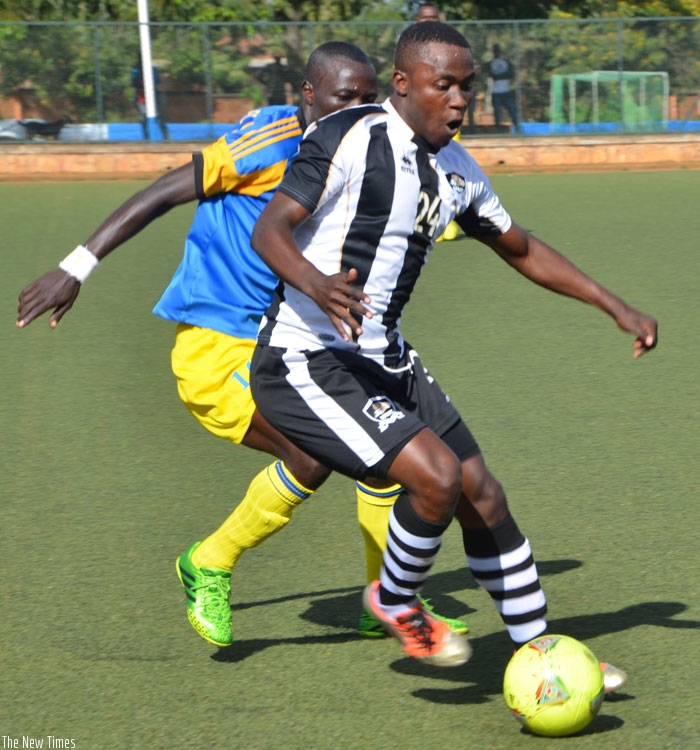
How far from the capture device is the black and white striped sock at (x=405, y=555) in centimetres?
349

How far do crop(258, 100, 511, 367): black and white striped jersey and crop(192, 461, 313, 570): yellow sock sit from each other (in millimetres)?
478

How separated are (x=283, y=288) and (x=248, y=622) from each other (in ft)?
3.89

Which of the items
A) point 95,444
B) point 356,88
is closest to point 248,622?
point 356,88

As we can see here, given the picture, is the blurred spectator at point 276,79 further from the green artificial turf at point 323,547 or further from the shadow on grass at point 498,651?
the shadow on grass at point 498,651

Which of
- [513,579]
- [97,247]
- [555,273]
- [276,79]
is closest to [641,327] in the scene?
[555,273]

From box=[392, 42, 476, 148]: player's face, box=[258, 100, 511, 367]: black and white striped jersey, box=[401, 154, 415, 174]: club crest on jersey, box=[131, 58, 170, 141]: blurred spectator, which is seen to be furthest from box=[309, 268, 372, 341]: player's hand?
box=[131, 58, 170, 141]: blurred spectator

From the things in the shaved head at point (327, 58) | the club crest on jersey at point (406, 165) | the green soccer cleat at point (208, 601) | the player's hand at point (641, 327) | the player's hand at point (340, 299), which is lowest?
the green soccer cleat at point (208, 601)

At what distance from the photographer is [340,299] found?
3.17m

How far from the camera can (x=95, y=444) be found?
632 centimetres

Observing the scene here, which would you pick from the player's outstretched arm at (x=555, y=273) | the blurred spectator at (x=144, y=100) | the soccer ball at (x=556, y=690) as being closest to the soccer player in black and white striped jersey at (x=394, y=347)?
the soccer ball at (x=556, y=690)

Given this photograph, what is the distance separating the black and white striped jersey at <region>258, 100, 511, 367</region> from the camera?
341 cm

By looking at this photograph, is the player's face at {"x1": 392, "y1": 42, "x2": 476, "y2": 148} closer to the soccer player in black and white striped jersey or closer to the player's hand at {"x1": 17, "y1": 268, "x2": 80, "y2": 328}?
the soccer player in black and white striped jersey

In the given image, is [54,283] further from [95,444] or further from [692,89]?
[692,89]

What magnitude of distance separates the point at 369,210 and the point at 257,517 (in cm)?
108
